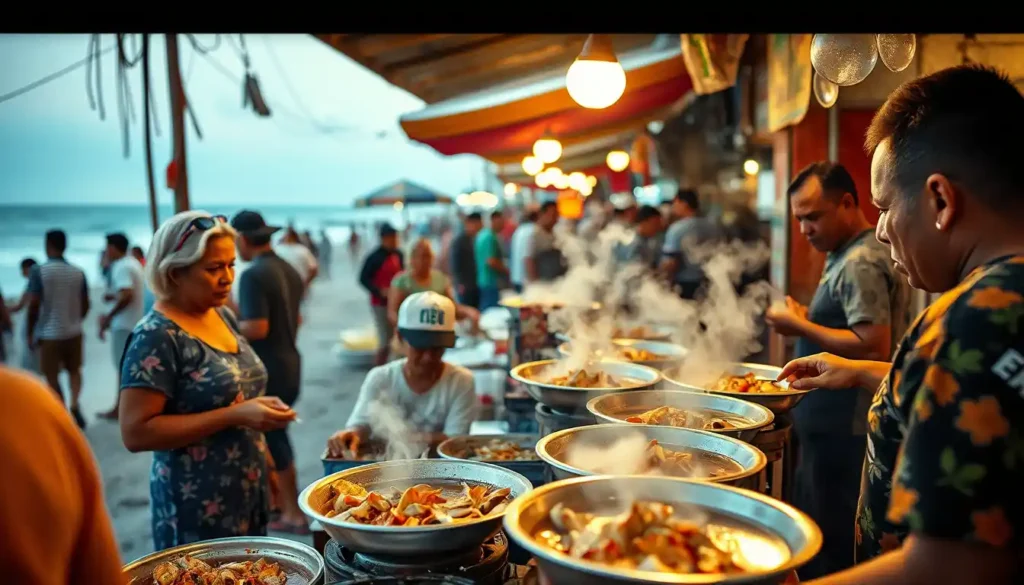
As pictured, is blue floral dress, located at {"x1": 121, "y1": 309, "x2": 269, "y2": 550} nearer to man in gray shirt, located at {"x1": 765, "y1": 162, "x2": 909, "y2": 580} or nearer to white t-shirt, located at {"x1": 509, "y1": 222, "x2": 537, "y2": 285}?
man in gray shirt, located at {"x1": 765, "y1": 162, "x2": 909, "y2": 580}

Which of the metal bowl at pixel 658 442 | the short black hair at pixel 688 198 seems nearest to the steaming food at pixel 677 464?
the metal bowl at pixel 658 442

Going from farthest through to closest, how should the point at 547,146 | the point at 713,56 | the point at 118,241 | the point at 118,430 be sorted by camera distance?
the point at 118,241, the point at 118,430, the point at 547,146, the point at 713,56

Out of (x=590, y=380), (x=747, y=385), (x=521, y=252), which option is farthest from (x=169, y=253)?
(x=521, y=252)

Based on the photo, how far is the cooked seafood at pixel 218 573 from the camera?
2240 mm

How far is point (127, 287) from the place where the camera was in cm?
933

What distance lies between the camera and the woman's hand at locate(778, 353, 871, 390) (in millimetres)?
2643

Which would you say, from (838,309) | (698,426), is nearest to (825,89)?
(838,309)

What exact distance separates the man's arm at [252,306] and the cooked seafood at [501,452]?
2.81 metres

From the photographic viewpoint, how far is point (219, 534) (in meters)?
3.27

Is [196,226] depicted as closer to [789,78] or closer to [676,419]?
[676,419]

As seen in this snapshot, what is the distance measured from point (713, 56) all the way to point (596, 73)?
83.7 inches

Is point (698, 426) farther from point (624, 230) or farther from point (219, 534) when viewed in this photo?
point (624, 230)
